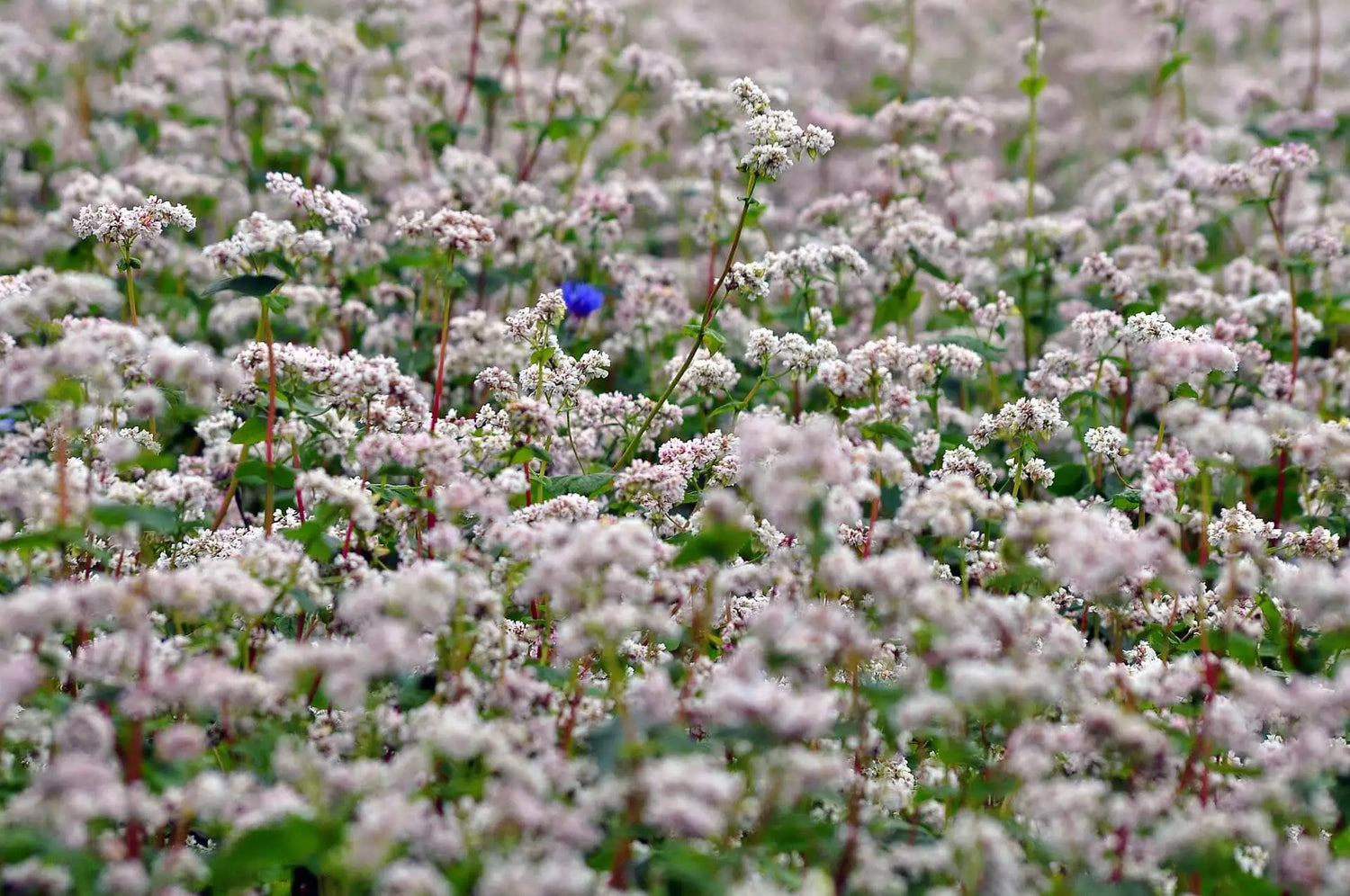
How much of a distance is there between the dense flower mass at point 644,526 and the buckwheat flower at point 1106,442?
0.7 inches

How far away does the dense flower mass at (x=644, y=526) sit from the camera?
306 cm

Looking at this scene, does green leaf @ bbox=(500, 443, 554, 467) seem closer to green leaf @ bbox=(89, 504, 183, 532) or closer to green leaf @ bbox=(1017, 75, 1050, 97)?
green leaf @ bbox=(89, 504, 183, 532)

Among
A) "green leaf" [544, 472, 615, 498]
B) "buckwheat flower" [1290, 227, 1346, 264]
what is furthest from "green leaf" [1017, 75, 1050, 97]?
"green leaf" [544, 472, 615, 498]

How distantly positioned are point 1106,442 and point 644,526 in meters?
2.30

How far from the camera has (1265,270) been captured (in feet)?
24.4

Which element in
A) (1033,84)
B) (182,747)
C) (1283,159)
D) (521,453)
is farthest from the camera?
(1033,84)

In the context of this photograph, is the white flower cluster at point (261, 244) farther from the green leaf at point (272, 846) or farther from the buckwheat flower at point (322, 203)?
the green leaf at point (272, 846)

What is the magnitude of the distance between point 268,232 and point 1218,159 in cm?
905

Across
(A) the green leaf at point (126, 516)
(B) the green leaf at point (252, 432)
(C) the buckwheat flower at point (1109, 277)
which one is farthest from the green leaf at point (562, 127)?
(A) the green leaf at point (126, 516)

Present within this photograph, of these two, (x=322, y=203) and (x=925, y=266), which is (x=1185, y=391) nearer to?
(x=925, y=266)

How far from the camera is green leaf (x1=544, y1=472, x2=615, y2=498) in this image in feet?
15.8

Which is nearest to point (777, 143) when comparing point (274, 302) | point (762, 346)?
point (762, 346)

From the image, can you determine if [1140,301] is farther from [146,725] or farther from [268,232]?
[146,725]

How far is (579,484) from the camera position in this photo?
4816mm
